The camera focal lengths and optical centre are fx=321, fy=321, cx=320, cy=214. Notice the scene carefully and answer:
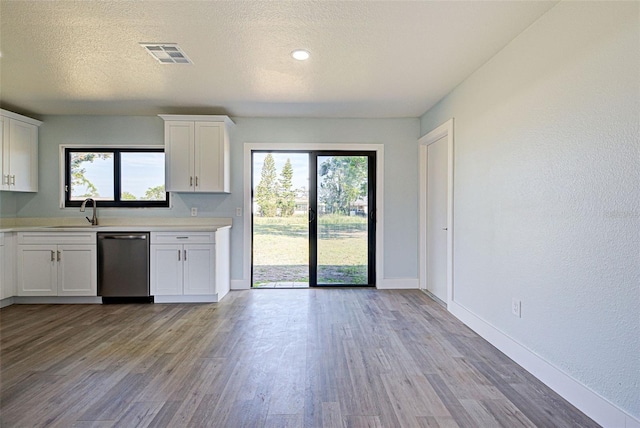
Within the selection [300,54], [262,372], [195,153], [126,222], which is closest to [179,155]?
[195,153]

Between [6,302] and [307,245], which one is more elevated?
[307,245]

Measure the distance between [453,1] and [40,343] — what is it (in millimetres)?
4042

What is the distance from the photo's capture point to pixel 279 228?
4559 mm

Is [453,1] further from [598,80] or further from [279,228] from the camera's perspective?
[279,228]

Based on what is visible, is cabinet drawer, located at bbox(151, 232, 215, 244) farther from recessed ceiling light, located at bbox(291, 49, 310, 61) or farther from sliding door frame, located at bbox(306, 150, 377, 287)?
recessed ceiling light, located at bbox(291, 49, 310, 61)

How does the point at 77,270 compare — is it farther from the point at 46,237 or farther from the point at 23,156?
the point at 23,156

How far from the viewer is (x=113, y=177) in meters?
4.41

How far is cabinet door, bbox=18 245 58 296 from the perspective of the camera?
3.80 m

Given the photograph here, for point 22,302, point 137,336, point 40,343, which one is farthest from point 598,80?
point 22,302

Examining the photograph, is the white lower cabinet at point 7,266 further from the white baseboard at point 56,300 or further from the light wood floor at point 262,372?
the light wood floor at point 262,372

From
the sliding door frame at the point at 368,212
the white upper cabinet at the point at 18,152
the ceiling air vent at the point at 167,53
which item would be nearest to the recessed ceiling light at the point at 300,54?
the ceiling air vent at the point at 167,53

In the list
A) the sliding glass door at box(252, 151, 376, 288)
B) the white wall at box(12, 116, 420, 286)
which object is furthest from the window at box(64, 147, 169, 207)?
the sliding glass door at box(252, 151, 376, 288)

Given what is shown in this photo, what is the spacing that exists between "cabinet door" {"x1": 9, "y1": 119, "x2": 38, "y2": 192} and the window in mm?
357

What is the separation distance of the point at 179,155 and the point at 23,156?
2.01 m
